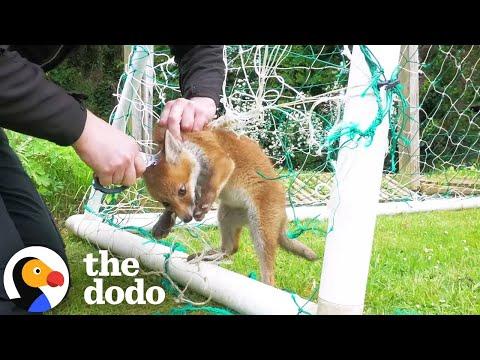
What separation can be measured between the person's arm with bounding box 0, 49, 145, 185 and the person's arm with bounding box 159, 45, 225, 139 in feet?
1.84

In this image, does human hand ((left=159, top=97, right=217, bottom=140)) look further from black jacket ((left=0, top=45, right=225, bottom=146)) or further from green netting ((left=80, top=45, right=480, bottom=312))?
black jacket ((left=0, top=45, right=225, bottom=146))

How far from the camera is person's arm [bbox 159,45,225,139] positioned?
1804 millimetres

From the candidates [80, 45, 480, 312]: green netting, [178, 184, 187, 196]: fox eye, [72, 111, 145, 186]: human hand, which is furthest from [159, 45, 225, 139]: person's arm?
[72, 111, 145, 186]: human hand

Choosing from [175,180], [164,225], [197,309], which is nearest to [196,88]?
[175,180]

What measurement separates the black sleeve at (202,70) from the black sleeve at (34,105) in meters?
0.74

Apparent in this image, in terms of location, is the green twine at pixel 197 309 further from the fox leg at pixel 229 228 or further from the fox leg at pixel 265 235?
the fox leg at pixel 229 228

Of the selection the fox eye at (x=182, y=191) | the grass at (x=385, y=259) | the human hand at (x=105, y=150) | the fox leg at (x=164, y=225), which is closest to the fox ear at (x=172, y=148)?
the fox eye at (x=182, y=191)

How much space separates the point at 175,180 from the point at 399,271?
938 millimetres

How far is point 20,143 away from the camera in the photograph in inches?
131

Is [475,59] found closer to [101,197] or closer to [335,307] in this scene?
[101,197]

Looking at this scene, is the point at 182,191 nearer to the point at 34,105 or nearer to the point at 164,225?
the point at 164,225

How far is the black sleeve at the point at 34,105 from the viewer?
44.1 inches

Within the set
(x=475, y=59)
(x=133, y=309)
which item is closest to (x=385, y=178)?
(x=475, y=59)

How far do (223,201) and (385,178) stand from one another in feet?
6.46
